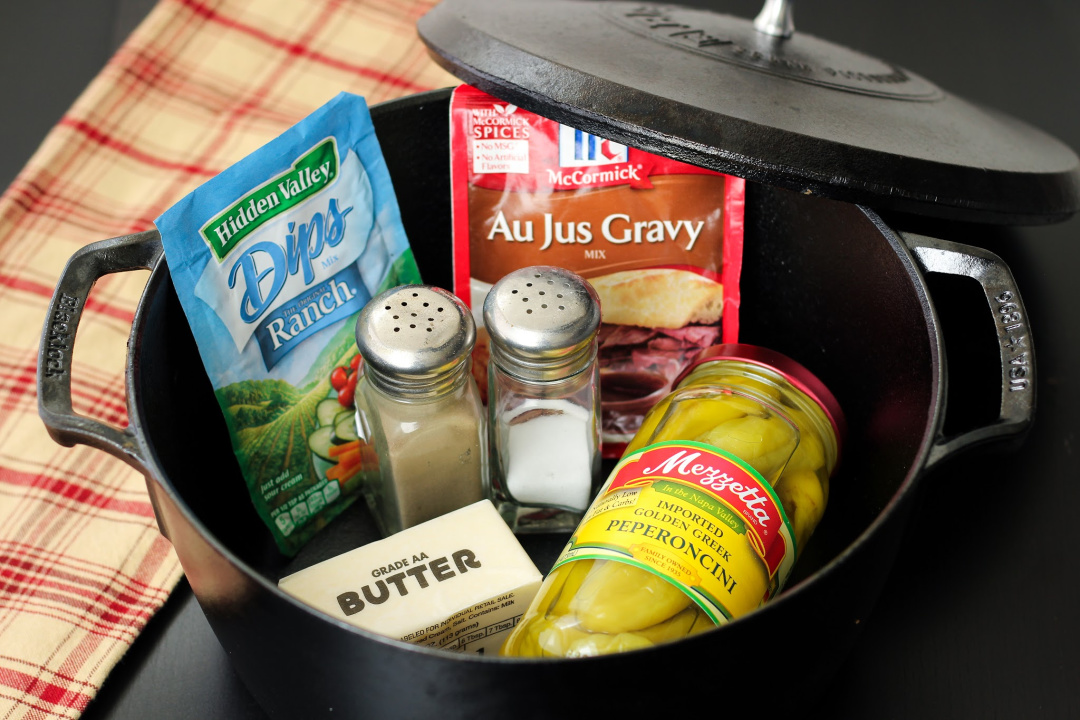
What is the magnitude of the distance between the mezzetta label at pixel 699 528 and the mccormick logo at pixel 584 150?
0.28 meters

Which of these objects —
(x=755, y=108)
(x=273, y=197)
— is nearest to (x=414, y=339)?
(x=273, y=197)

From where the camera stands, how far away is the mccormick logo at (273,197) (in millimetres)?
Answer: 688

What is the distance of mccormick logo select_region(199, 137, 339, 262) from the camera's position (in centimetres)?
69

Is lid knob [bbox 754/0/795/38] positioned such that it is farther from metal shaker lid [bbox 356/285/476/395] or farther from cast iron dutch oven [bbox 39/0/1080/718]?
metal shaker lid [bbox 356/285/476/395]

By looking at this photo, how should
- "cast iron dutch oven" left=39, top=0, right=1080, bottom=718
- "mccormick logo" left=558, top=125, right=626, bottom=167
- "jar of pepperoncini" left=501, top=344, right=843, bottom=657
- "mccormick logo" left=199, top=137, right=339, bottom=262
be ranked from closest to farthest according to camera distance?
"cast iron dutch oven" left=39, top=0, right=1080, bottom=718, "jar of pepperoncini" left=501, top=344, right=843, bottom=657, "mccormick logo" left=199, top=137, right=339, bottom=262, "mccormick logo" left=558, top=125, right=626, bottom=167

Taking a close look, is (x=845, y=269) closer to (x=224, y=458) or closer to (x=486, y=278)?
(x=486, y=278)

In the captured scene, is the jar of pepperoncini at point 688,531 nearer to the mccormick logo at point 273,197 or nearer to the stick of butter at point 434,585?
the stick of butter at point 434,585

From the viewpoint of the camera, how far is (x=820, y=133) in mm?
627

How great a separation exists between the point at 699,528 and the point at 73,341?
15.7 inches

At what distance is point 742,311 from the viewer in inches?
35.8

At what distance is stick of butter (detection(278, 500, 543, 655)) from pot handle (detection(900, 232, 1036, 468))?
280mm

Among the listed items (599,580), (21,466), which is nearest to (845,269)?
(599,580)

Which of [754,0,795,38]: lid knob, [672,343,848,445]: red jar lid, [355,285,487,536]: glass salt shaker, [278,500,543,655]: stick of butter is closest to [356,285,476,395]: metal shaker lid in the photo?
[355,285,487,536]: glass salt shaker

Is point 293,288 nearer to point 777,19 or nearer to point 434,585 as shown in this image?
point 434,585
